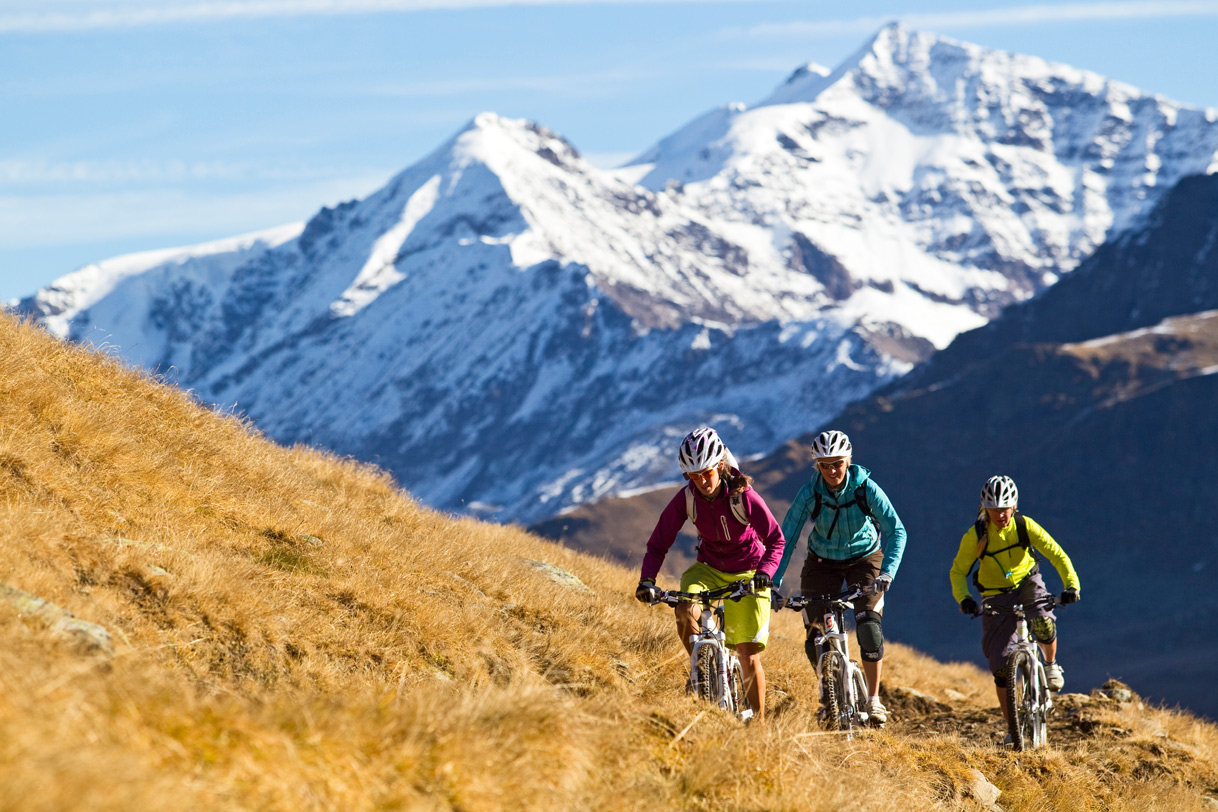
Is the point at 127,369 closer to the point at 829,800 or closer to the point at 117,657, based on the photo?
the point at 117,657

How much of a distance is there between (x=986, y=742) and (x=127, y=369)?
32.9 ft

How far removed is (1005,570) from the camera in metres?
12.1

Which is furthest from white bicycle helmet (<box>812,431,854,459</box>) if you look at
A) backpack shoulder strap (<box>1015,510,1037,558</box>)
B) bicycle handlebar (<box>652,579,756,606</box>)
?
backpack shoulder strap (<box>1015,510,1037,558</box>)

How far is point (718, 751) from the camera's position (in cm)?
712

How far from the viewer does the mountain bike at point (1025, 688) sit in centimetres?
1161

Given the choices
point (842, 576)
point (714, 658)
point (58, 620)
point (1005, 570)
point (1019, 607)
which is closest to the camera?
point (58, 620)

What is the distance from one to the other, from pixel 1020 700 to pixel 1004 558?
4.60ft

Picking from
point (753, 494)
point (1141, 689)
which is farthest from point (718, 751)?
point (1141, 689)

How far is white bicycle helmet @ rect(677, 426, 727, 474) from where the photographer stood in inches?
363

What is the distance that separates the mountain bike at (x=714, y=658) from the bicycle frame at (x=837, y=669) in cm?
77

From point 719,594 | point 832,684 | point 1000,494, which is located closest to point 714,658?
point 719,594

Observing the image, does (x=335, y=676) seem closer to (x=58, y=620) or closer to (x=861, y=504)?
(x=58, y=620)

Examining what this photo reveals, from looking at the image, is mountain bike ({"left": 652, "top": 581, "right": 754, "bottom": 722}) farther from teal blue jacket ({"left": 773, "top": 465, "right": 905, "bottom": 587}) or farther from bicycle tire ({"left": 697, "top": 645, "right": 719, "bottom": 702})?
teal blue jacket ({"left": 773, "top": 465, "right": 905, "bottom": 587})

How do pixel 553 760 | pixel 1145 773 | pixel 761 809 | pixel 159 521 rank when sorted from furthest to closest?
pixel 1145 773 < pixel 159 521 < pixel 761 809 < pixel 553 760
